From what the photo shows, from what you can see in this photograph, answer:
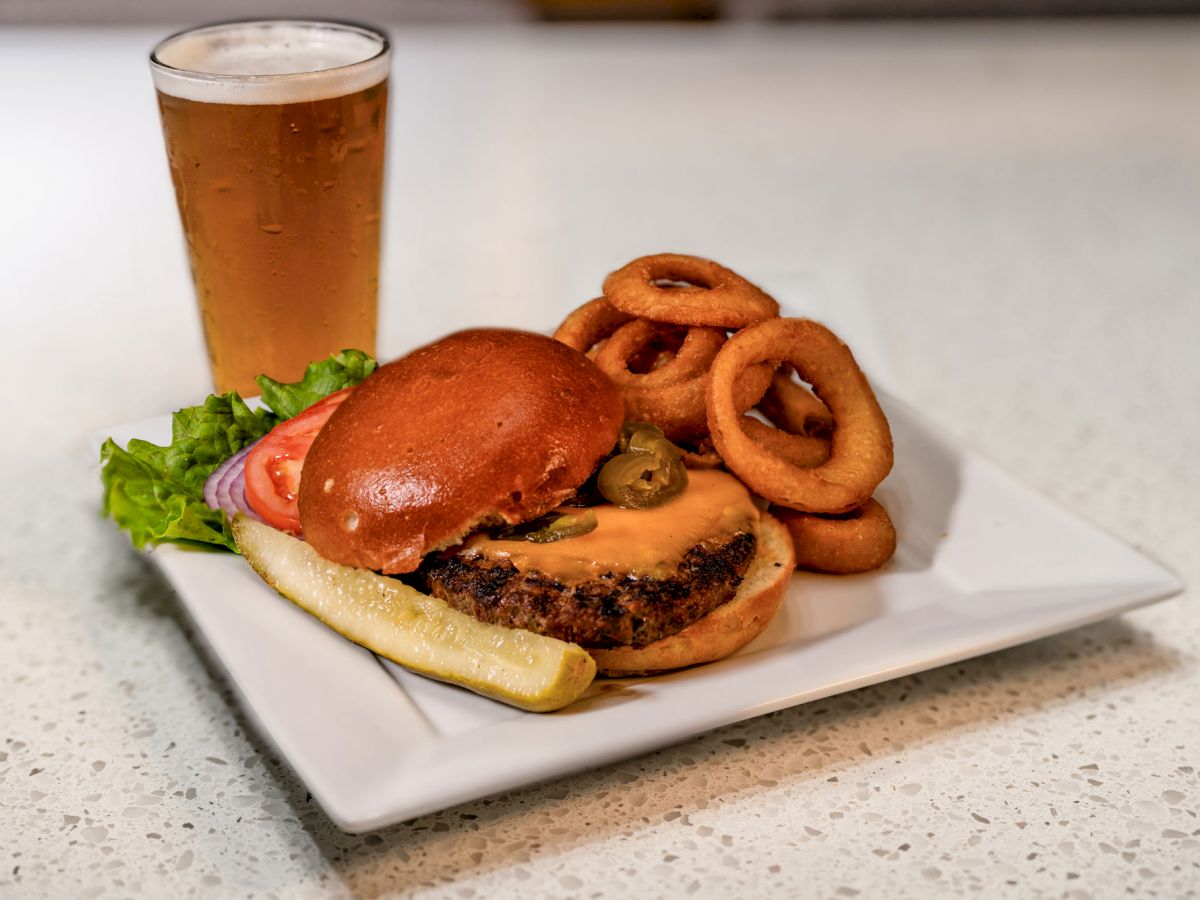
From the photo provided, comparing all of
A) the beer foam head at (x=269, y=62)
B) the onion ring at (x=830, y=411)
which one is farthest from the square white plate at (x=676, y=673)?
the beer foam head at (x=269, y=62)

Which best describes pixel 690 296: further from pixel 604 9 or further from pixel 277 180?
pixel 604 9

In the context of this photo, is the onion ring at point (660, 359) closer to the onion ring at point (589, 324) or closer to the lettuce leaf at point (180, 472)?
the onion ring at point (589, 324)

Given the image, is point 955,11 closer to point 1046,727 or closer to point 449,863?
point 1046,727

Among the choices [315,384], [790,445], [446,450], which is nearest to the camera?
[446,450]

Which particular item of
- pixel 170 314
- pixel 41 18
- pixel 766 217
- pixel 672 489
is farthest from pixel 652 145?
pixel 672 489

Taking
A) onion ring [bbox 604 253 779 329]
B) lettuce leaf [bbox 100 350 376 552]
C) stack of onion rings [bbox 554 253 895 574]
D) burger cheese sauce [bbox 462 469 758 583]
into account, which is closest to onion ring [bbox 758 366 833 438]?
stack of onion rings [bbox 554 253 895 574]

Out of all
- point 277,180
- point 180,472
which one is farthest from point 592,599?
point 277,180

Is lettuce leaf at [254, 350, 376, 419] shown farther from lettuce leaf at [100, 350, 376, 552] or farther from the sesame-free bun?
the sesame-free bun
